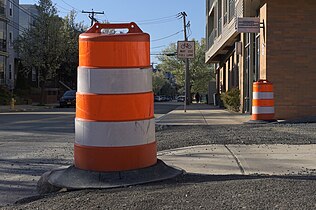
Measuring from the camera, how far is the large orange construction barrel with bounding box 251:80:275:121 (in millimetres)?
11969

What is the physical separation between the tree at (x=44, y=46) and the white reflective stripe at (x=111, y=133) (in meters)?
38.8

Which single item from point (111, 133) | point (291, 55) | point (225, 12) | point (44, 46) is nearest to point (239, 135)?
point (111, 133)

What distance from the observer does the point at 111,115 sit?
16.4 ft

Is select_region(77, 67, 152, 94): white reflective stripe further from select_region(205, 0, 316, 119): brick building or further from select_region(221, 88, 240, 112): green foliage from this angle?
select_region(221, 88, 240, 112): green foliage

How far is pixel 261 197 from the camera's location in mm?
4234

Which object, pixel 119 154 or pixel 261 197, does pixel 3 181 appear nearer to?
pixel 119 154

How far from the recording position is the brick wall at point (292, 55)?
13922mm

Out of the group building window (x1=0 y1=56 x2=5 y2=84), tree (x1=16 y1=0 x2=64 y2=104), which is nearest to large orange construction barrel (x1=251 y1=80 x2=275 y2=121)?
tree (x1=16 y1=0 x2=64 y2=104)

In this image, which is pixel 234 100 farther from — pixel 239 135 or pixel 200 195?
pixel 200 195

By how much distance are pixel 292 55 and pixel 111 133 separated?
10.3 metres

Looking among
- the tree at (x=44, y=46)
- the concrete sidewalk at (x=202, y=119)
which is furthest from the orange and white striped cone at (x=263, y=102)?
the tree at (x=44, y=46)

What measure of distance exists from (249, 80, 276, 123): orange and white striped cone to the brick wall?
6.28ft

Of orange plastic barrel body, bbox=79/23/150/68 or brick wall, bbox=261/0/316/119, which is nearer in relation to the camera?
orange plastic barrel body, bbox=79/23/150/68

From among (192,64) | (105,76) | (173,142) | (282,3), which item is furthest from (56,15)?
(105,76)
